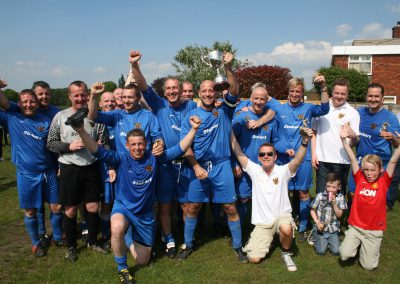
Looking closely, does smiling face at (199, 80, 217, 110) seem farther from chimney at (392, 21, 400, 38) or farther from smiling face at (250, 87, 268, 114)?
chimney at (392, 21, 400, 38)

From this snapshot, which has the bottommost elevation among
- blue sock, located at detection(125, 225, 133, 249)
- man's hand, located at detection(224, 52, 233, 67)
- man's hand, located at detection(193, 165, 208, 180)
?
blue sock, located at detection(125, 225, 133, 249)

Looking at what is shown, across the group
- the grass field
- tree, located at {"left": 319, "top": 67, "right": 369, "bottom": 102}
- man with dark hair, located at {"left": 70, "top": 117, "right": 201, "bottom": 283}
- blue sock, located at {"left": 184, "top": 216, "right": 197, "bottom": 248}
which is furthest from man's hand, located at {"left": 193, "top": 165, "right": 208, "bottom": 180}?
tree, located at {"left": 319, "top": 67, "right": 369, "bottom": 102}

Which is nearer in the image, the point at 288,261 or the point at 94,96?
the point at 94,96

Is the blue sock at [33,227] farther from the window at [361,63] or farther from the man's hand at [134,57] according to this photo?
the window at [361,63]

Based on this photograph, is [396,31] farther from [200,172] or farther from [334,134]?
[200,172]

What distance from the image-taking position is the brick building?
97.7 feet

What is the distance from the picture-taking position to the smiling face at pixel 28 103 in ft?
14.9

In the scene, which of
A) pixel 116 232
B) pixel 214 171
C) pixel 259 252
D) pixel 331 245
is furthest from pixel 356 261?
pixel 116 232

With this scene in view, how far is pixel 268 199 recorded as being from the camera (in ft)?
15.1

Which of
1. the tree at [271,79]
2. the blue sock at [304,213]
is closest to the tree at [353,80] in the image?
the tree at [271,79]

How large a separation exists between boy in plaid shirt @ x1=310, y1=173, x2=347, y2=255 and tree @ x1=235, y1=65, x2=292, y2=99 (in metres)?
20.9

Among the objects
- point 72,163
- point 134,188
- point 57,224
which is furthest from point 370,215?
point 57,224

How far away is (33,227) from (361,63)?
31.9 m

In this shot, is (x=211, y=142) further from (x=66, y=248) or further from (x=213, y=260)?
(x=66, y=248)
